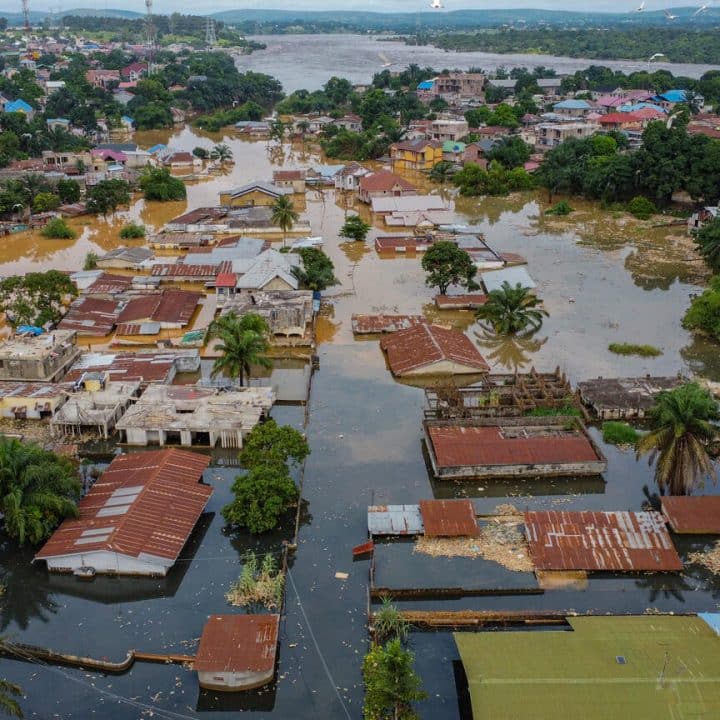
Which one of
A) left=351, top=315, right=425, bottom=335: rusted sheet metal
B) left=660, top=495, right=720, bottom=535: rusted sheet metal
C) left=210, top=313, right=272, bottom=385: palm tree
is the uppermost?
left=210, top=313, right=272, bottom=385: palm tree

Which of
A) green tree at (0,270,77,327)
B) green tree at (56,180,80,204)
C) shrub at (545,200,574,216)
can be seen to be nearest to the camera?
green tree at (0,270,77,327)

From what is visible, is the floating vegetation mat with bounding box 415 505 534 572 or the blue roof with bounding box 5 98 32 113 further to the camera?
the blue roof with bounding box 5 98 32 113

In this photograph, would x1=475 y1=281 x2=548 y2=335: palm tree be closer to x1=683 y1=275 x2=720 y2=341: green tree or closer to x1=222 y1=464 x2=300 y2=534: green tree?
x1=683 y1=275 x2=720 y2=341: green tree

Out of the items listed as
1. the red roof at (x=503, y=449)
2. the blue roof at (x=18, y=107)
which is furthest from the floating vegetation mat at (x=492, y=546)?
the blue roof at (x=18, y=107)

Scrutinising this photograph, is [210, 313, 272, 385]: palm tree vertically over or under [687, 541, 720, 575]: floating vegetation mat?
over

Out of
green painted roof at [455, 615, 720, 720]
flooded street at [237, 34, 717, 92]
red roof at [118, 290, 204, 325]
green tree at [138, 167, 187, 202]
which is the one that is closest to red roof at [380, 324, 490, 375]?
red roof at [118, 290, 204, 325]

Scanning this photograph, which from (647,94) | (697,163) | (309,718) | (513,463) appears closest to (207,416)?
(513,463)
